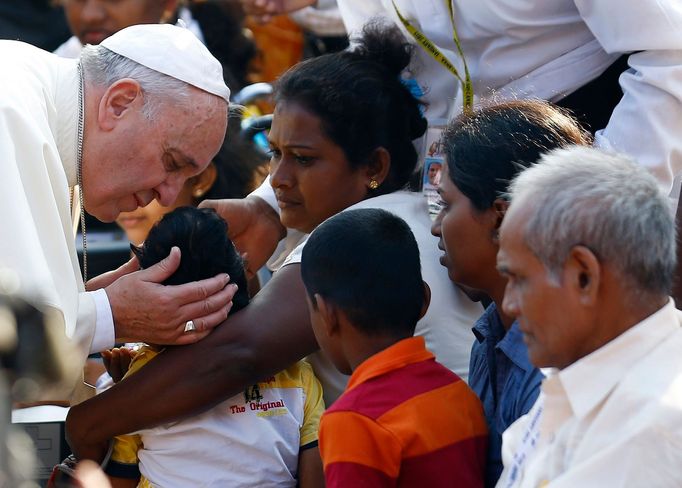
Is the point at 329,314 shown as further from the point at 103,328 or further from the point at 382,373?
the point at 103,328

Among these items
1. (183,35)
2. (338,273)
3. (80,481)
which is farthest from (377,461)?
(183,35)

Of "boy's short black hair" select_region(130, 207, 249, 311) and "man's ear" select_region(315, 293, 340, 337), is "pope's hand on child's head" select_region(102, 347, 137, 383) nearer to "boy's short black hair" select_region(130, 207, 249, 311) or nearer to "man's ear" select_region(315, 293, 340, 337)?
"boy's short black hair" select_region(130, 207, 249, 311)

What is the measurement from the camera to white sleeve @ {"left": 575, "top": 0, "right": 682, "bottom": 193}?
138 inches

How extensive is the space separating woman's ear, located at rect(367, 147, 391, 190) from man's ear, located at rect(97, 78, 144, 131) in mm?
745

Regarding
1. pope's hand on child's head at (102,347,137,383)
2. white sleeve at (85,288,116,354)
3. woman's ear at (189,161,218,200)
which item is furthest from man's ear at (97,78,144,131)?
woman's ear at (189,161,218,200)

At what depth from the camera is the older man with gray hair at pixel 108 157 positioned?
11.2ft

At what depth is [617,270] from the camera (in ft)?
7.63

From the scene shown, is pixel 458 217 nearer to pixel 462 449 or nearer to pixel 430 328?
pixel 430 328

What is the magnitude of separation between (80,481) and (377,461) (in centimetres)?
69

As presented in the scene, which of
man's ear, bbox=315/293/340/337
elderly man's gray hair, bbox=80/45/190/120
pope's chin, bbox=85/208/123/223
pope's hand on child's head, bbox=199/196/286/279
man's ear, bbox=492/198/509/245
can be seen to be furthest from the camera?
pope's hand on child's head, bbox=199/196/286/279

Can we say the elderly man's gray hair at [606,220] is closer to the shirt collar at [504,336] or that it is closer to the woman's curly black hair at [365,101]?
the shirt collar at [504,336]

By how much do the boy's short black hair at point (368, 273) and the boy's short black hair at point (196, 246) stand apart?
1.44ft

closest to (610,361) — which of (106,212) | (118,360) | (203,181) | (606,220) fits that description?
(606,220)

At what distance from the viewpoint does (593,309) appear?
7.72 feet
